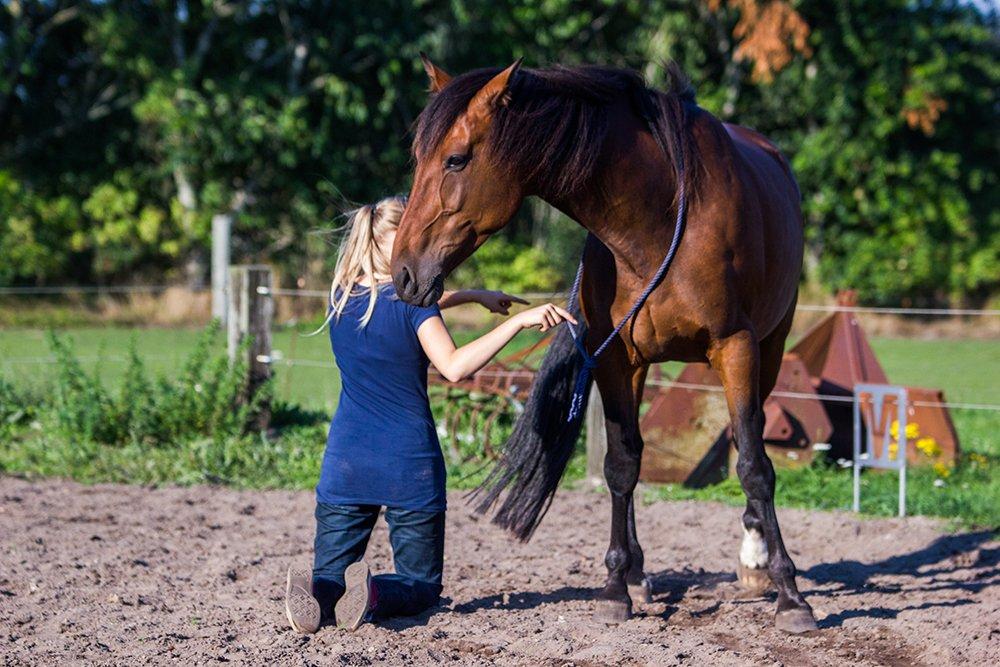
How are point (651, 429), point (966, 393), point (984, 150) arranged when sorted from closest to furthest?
point (651, 429) < point (966, 393) < point (984, 150)

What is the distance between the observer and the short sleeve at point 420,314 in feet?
12.2

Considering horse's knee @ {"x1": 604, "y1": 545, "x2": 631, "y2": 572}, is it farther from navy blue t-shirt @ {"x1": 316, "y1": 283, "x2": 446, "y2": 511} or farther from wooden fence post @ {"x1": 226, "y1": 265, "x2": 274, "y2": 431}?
wooden fence post @ {"x1": 226, "y1": 265, "x2": 274, "y2": 431}

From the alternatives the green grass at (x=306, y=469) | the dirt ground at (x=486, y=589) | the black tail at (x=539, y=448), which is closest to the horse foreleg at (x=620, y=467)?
the dirt ground at (x=486, y=589)

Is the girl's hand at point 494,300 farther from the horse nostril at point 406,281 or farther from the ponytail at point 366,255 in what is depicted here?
the horse nostril at point 406,281

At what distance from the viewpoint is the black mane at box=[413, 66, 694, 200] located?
11.1ft

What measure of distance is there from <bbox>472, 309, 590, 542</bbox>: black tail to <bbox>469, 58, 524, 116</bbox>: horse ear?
1463 millimetres

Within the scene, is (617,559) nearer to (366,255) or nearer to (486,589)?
(486,589)

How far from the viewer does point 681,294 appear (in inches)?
150

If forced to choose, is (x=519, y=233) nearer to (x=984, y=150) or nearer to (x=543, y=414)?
(x=984, y=150)

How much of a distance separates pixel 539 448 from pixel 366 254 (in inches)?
48.7

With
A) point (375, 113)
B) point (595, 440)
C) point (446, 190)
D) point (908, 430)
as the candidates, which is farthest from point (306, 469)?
point (375, 113)

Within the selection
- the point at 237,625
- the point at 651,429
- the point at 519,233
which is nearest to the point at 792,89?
the point at 519,233

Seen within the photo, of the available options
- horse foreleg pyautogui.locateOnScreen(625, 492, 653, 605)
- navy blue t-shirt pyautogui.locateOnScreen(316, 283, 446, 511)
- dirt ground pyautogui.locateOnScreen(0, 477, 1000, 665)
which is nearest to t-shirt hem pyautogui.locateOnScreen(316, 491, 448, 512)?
navy blue t-shirt pyautogui.locateOnScreen(316, 283, 446, 511)

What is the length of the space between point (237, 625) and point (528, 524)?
1229 millimetres
